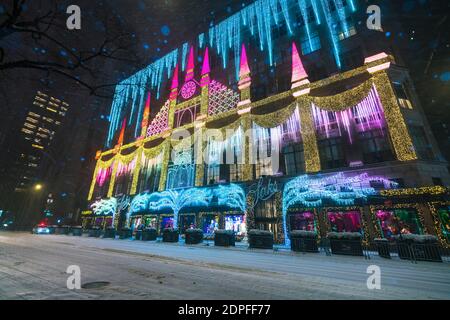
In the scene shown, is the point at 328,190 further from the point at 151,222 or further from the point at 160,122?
the point at 160,122

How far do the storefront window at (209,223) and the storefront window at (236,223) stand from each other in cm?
137

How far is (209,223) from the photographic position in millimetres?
24469

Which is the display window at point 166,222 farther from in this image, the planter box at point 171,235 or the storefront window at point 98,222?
the storefront window at point 98,222

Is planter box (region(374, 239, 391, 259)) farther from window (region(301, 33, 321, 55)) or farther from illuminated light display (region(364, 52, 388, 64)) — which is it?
window (region(301, 33, 321, 55))

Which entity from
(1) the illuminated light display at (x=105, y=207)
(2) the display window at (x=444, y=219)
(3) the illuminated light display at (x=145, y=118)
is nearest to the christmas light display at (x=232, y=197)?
(2) the display window at (x=444, y=219)

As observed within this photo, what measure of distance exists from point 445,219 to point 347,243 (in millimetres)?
7418

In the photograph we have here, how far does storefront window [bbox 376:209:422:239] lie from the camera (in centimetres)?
1479

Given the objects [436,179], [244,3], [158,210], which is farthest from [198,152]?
[436,179]

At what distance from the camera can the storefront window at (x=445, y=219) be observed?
13755mm

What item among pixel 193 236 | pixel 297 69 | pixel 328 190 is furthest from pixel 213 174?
pixel 297 69

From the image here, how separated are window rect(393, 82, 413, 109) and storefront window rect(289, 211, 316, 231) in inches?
492

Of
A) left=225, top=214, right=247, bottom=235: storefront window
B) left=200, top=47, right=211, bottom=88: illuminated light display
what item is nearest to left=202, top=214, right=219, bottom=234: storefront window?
left=225, top=214, right=247, bottom=235: storefront window

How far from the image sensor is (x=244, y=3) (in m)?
28.0
